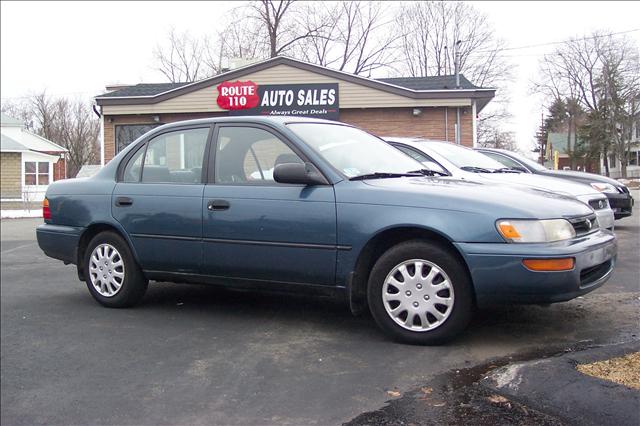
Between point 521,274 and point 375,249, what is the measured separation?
103 centimetres

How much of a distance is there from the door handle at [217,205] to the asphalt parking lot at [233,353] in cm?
95

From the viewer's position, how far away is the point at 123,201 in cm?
527

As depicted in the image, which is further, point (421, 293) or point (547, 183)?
point (547, 183)

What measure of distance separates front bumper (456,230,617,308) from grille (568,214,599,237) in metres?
0.15

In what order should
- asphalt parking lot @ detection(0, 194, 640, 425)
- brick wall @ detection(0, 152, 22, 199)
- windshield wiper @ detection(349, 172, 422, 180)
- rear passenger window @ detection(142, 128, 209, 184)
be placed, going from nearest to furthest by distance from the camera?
1. asphalt parking lot @ detection(0, 194, 640, 425)
2. windshield wiper @ detection(349, 172, 422, 180)
3. rear passenger window @ detection(142, 128, 209, 184)
4. brick wall @ detection(0, 152, 22, 199)

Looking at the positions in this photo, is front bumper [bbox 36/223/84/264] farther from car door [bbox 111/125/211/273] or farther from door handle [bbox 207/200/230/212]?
door handle [bbox 207/200/230/212]

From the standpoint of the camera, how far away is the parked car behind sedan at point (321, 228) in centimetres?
384

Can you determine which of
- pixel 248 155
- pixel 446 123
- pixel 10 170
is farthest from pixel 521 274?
pixel 10 170

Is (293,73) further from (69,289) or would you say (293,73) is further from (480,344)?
(480,344)

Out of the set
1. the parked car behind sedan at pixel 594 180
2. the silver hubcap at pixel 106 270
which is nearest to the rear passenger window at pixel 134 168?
the silver hubcap at pixel 106 270

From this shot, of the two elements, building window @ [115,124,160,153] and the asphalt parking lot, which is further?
building window @ [115,124,160,153]

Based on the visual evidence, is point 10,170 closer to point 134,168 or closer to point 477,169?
point 134,168

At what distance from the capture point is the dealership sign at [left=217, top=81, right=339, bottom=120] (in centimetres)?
1808

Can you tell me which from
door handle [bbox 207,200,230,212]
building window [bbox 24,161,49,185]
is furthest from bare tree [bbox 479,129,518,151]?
door handle [bbox 207,200,230,212]
